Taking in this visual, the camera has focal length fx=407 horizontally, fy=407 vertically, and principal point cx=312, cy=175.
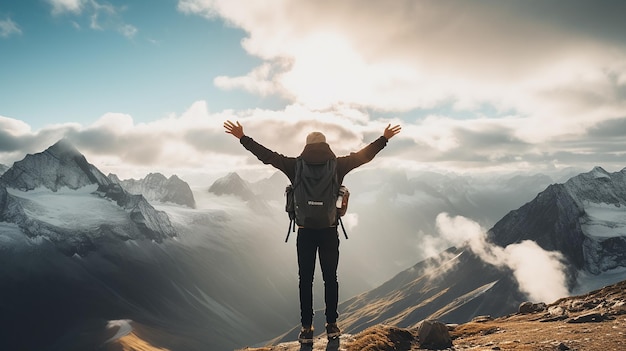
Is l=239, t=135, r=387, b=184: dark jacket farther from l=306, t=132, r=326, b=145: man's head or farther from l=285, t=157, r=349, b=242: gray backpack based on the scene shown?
l=285, t=157, r=349, b=242: gray backpack

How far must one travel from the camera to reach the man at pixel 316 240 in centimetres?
1318

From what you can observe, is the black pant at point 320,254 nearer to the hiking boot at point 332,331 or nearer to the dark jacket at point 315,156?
the hiking boot at point 332,331

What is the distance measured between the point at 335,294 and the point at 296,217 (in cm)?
287

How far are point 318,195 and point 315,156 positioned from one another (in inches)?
49.9

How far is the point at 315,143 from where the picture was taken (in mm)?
13500

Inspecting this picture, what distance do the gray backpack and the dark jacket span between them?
0.88 feet

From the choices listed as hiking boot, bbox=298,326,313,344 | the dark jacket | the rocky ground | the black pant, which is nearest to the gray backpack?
the dark jacket

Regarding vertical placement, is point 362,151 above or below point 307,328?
above

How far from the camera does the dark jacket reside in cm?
1323

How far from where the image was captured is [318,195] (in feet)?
42.5

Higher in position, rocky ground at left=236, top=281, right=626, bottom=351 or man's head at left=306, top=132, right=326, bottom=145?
man's head at left=306, top=132, right=326, bottom=145

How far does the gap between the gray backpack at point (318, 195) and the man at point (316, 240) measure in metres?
0.28

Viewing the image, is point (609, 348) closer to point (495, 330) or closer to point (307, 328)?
point (495, 330)

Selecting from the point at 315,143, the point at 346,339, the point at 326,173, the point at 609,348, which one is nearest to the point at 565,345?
→ the point at 609,348
